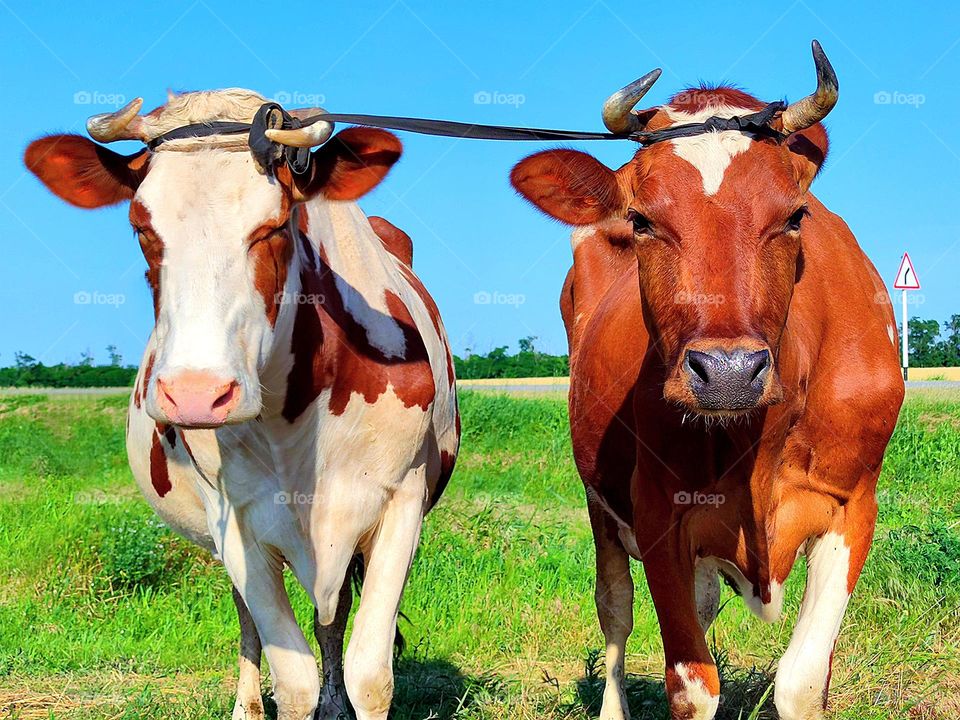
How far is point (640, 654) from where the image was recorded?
22.7ft

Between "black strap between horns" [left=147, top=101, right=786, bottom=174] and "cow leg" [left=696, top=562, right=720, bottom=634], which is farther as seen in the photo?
"cow leg" [left=696, top=562, right=720, bottom=634]

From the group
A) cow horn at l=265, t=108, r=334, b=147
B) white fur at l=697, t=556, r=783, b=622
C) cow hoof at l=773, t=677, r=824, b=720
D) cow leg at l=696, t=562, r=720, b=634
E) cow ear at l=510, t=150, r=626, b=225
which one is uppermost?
cow horn at l=265, t=108, r=334, b=147

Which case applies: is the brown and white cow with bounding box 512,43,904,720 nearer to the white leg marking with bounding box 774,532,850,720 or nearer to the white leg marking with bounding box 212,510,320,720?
the white leg marking with bounding box 774,532,850,720

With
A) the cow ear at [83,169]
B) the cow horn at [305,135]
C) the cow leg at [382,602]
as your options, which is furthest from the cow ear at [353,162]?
the cow leg at [382,602]

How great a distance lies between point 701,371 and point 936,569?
13.0 feet

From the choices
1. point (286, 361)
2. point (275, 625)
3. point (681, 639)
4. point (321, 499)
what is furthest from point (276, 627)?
point (681, 639)

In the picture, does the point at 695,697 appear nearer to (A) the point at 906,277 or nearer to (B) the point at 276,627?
(B) the point at 276,627

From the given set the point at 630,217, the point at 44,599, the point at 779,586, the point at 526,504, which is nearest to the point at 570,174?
the point at 630,217

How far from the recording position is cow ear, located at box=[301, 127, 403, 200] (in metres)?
4.22

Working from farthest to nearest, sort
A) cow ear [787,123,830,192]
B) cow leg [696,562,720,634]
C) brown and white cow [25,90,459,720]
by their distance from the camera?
cow leg [696,562,720,634] < cow ear [787,123,830,192] < brown and white cow [25,90,459,720]

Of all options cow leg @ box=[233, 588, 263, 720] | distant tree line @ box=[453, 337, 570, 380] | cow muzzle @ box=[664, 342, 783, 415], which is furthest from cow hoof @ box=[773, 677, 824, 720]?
distant tree line @ box=[453, 337, 570, 380]

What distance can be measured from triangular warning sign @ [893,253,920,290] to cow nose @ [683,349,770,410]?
12596 mm

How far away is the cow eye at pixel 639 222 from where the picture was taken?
3941mm

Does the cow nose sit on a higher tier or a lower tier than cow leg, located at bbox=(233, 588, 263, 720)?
higher
